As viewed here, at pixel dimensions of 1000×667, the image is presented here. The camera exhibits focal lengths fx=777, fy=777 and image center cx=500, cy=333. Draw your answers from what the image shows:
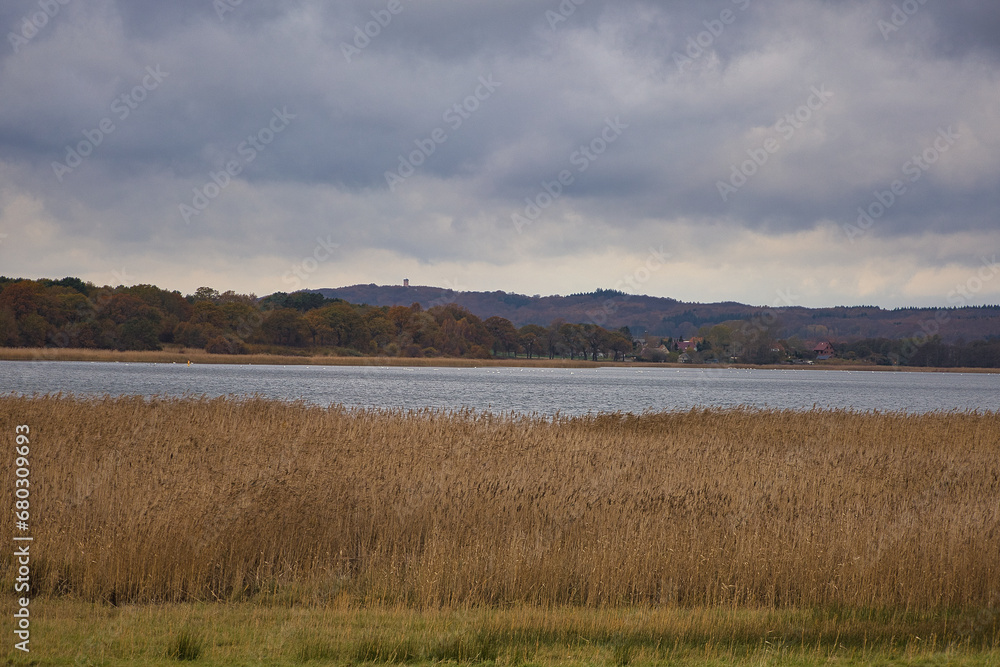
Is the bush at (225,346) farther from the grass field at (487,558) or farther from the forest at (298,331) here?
the grass field at (487,558)

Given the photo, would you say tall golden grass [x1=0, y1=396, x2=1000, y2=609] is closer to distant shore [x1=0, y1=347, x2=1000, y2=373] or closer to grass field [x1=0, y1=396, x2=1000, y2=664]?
grass field [x1=0, y1=396, x2=1000, y2=664]

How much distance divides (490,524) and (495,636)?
3871 mm

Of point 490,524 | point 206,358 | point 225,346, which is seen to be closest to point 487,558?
point 490,524

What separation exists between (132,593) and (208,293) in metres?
163

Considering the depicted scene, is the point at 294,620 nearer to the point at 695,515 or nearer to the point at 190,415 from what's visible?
the point at 695,515

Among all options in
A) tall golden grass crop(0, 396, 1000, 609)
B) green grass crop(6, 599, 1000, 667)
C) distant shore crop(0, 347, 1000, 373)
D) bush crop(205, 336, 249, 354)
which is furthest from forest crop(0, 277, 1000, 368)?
green grass crop(6, 599, 1000, 667)

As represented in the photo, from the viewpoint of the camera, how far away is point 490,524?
37.5ft

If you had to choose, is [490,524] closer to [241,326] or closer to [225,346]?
[225,346]

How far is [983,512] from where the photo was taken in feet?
41.6

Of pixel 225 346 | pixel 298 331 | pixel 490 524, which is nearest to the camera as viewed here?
pixel 490 524

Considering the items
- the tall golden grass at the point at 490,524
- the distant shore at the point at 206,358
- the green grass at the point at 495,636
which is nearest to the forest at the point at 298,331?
the distant shore at the point at 206,358

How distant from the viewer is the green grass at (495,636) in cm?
684

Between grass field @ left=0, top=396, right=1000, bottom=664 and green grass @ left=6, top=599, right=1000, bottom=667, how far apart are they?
3 centimetres

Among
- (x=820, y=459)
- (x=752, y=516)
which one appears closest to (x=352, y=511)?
(x=752, y=516)
